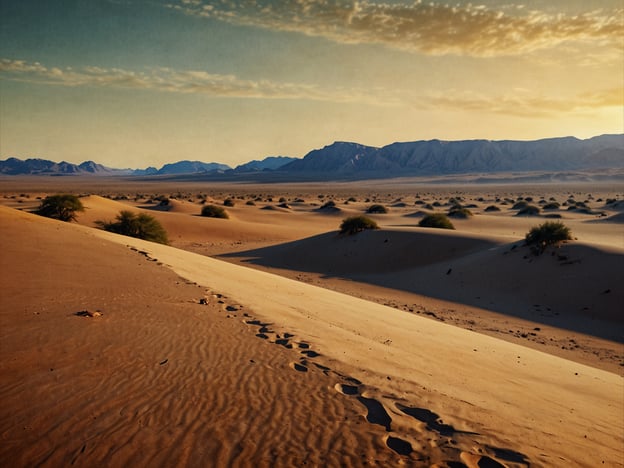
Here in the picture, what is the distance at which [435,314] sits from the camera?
1312 centimetres

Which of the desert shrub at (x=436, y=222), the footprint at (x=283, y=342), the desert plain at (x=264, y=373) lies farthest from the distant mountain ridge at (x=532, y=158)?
the footprint at (x=283, y=342)

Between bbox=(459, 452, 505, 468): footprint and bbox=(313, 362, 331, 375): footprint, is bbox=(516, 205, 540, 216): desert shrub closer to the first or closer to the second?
bbox=(313, 362, 331, 375): footprint

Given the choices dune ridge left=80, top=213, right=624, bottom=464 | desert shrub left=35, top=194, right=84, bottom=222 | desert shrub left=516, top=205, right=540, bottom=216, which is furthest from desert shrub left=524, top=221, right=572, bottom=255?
desert shrub left=516, top=205, right=540, bottom=216

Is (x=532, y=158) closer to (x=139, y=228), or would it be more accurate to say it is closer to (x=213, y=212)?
(x=213, y=212)

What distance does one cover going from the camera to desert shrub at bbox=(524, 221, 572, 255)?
1645cm

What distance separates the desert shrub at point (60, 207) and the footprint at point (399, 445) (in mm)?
26558

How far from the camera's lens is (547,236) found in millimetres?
16594

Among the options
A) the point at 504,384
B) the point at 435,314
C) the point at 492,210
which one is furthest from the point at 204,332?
the point at 492,210

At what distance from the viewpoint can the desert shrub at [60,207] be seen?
25.2m

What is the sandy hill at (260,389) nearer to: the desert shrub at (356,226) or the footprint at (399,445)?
the footprint at (399,445)

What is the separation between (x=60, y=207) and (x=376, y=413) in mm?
26720

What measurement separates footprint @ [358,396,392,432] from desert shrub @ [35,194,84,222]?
25.9 m

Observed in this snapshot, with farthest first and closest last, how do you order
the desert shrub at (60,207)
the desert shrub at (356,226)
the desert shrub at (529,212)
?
the desert shrub at (529,212)
the desert shrub at (60,207)
the desert shrub at (356,226)

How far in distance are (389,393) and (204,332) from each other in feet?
9.14
